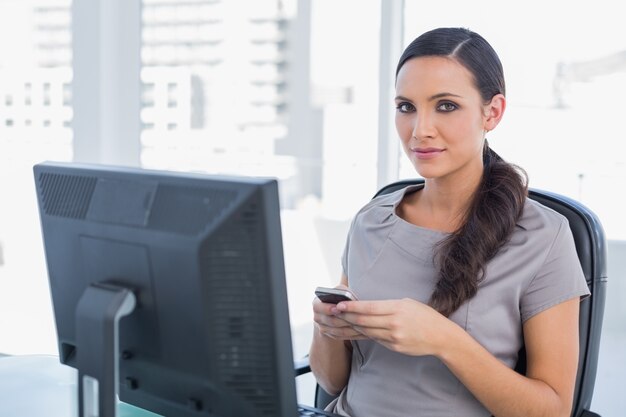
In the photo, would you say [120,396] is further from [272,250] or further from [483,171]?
[483,171]

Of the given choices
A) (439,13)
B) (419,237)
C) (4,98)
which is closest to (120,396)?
(419,237)

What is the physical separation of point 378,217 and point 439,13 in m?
1.54

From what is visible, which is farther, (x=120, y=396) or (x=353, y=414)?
(x=353, y=414)

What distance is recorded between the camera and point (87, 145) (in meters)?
3.37

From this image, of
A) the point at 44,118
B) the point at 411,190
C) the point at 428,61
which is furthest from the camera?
the point at 44,118

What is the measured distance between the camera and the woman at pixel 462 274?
1.46 metres

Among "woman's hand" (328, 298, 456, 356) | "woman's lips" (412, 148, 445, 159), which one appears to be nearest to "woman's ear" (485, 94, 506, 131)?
"woman's lips" (412, 148, 445, 159)

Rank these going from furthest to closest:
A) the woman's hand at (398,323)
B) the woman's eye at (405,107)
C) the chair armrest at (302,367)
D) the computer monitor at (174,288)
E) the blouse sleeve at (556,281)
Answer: the chair armrest at (302,367)
the woman's eye at (405,107)
the blouse sleeve at (556,281)
the woman's hand at (398,323)
the computer monitor at (174,288)

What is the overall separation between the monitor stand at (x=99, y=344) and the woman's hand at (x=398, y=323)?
368 millimetres

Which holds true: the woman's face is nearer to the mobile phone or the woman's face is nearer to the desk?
the mobile phone

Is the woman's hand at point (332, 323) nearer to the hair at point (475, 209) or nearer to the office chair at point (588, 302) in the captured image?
the hair at point (475, 209)

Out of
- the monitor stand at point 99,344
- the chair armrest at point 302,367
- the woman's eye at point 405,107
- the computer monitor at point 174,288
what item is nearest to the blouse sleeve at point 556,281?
the woman's eye at point 405,107

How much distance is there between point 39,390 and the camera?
1697 mm

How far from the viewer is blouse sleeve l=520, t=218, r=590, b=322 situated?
1.49m
